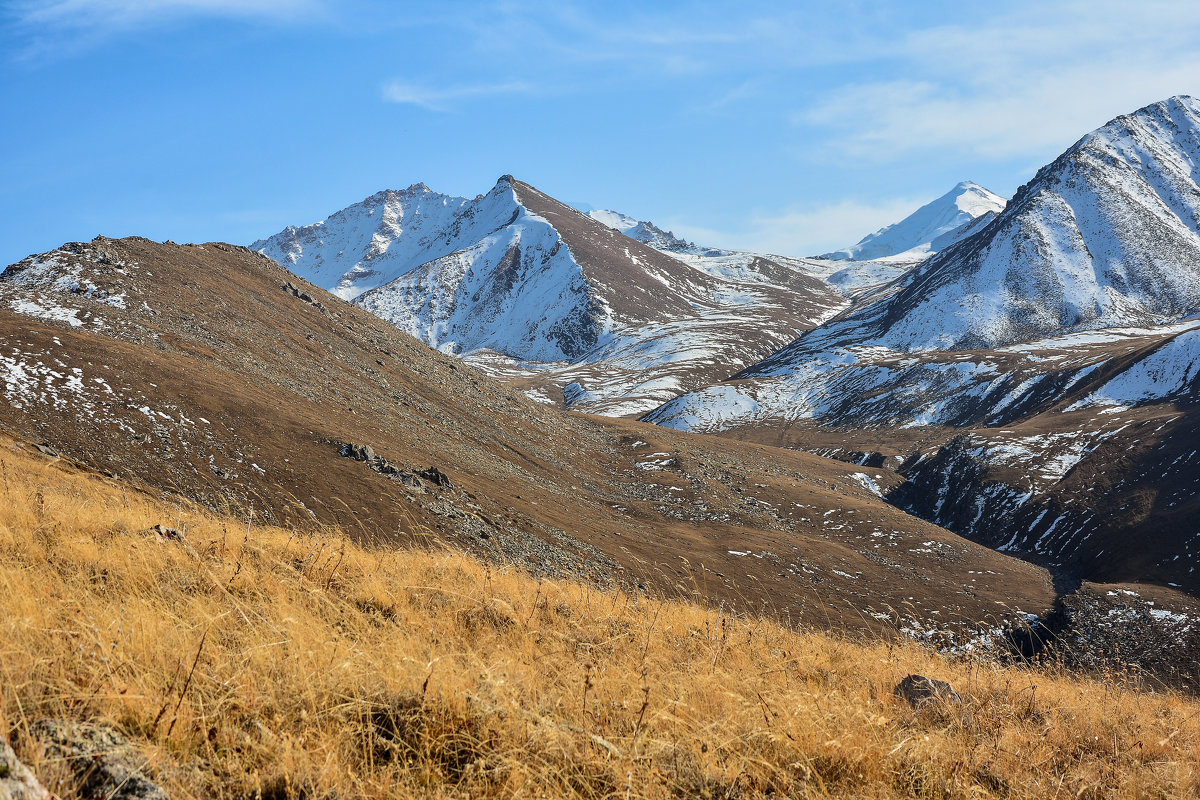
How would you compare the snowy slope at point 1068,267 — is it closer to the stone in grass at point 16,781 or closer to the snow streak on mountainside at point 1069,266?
the snow streak on mountainside at point 1069,266

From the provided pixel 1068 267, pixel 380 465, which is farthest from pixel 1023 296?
pixel 380 465

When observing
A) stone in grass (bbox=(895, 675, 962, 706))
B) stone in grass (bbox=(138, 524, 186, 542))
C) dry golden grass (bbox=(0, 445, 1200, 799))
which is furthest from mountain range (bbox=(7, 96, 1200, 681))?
stone in grass (bbox=(895, 675, 962, 706))

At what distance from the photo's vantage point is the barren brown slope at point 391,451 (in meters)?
23.4

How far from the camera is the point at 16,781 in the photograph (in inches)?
114

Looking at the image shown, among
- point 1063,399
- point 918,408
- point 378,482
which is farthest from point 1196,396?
point 378,482

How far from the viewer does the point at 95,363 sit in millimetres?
26391

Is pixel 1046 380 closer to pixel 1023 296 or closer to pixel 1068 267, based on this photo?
pixel 1023 296

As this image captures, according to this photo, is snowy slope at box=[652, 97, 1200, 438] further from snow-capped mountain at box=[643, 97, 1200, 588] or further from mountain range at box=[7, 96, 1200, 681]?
mountain range at box=[7, 96, 1200, 681]

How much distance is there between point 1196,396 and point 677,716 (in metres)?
96.2

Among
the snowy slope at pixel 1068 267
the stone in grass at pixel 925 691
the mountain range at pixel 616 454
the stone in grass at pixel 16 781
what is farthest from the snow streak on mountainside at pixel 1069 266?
the stone in grass at pixel 16 781

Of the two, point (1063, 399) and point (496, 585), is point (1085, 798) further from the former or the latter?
point (1063, 399)

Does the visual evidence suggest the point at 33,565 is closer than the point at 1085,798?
No

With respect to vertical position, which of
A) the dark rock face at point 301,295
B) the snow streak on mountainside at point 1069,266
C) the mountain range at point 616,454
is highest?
the snow streak on mountainside at point 1069,266

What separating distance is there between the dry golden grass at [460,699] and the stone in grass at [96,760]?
104mm
